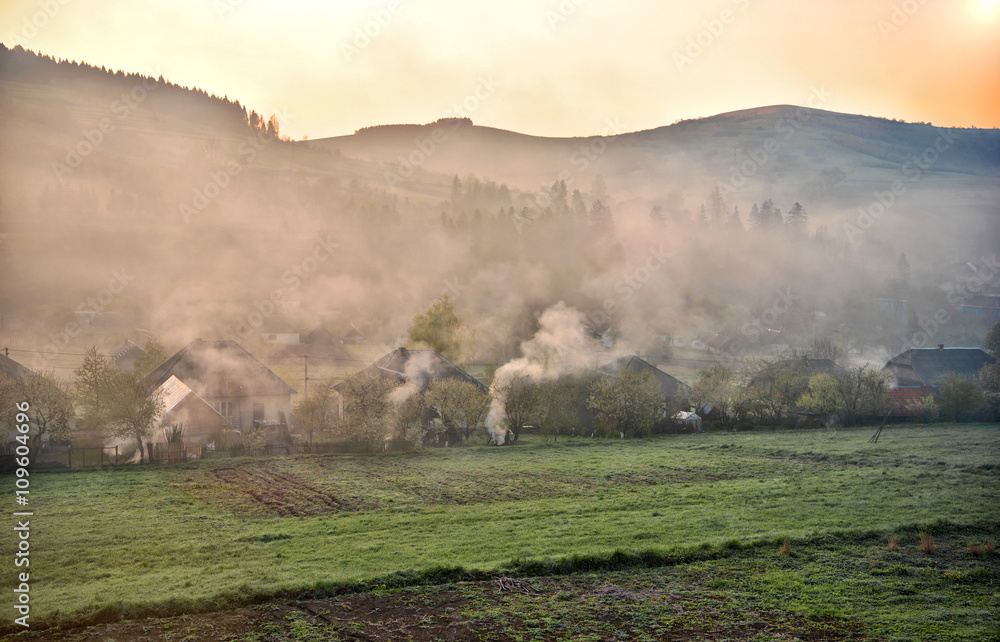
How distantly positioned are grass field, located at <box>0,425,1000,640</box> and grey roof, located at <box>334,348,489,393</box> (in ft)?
48.1

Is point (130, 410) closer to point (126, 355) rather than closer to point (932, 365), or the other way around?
point (126, 355)

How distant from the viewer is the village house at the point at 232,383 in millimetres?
49438

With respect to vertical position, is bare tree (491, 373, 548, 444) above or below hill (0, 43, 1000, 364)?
below

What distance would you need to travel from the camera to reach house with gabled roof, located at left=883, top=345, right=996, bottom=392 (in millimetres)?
65062

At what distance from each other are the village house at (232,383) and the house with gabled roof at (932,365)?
56685 mm

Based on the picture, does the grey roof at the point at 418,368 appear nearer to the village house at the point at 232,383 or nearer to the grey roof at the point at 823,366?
the village house at the point at 232,383

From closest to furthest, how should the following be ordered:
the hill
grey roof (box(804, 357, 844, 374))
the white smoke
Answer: the white smoke, grey roof (box(804, 357, 844, 374)), the hill

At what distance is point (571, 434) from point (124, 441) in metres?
30.6

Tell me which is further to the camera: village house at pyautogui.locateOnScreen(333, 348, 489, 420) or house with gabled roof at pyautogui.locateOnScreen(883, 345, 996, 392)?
house with gabled roof at pyautogui.locateOnScreen(883, 345, 996, 392)

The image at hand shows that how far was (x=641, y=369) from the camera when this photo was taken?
56094 mm

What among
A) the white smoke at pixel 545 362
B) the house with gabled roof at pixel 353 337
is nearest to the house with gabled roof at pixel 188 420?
the white smoke at pixel 545 362

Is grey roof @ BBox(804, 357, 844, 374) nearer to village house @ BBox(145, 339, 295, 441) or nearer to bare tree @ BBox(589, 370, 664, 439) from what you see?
bare tree @ BBox(589, 370, 664, 439)

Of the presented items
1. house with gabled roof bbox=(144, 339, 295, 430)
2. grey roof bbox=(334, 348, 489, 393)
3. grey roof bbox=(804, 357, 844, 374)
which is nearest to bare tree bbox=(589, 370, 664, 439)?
grey roof bbox=(334, 348, 489, 393)

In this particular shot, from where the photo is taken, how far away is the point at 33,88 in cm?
17962
